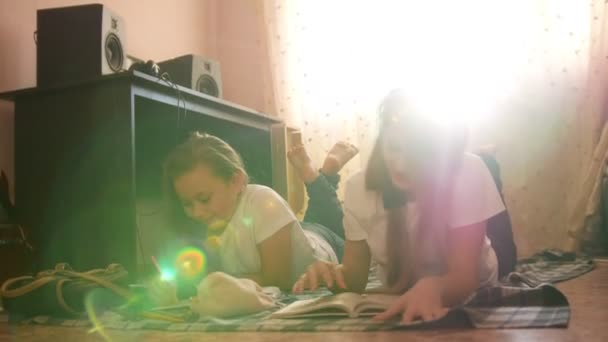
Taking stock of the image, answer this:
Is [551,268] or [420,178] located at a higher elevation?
[420,178]

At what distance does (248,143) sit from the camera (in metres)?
2.37

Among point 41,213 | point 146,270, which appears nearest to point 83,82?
point 41,213

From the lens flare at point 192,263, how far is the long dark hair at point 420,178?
0.55 m

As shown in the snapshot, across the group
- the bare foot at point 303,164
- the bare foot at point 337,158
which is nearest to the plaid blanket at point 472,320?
the bare foot at point 303,164

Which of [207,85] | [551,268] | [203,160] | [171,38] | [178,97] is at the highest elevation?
[171,38]

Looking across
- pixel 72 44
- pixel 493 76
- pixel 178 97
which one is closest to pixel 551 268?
pixel 493 76

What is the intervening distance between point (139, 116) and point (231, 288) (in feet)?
3.17

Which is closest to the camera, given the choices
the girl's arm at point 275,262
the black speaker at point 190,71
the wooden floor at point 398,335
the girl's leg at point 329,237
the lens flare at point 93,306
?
the wooden floor at point 398,335

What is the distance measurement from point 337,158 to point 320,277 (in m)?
0.90

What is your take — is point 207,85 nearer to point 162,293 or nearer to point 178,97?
point 178,97

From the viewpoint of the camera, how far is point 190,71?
2.07 metres

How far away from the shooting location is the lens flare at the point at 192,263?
4.64 ft

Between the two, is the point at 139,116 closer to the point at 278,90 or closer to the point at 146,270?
the point at 146,270

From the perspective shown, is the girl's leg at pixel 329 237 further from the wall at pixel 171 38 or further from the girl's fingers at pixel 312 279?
the wall at pixel 171 38
